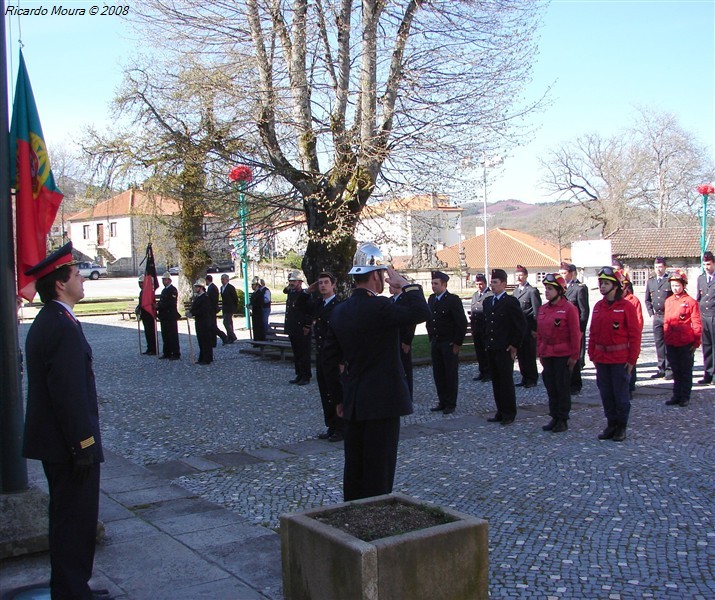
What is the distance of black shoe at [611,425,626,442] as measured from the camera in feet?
28.2

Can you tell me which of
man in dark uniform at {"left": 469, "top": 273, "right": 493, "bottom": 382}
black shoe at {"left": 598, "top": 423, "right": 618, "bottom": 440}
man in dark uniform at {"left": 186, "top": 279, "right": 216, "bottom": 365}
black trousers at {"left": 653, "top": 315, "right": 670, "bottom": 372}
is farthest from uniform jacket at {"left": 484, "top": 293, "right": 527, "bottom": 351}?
man in dark uniform at {"left": 186, "top": 279, "right": 216, "bottom": 365}

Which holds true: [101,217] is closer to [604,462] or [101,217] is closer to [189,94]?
[189,94]

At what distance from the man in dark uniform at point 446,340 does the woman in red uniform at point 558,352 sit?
5.16ft

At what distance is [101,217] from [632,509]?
270 ft

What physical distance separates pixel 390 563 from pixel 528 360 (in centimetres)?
949

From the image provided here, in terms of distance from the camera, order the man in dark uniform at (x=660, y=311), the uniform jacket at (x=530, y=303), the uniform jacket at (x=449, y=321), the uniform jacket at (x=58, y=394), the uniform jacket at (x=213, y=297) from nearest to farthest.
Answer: the uniform jacket at (x=58, y=394), the uniform jacket at (x=449, y=321), the uniform jacket at (x=530, y=303), the man in dark uniform at (x=660, y=311), the uniform jacket at (x=213, y=297)

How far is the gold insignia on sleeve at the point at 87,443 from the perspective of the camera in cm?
415

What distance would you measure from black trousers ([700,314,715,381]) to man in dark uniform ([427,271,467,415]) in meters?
4.34

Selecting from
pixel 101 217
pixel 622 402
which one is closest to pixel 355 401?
pixel 622 402

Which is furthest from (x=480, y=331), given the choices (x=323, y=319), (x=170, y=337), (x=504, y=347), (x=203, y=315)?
(x=170, y=337)

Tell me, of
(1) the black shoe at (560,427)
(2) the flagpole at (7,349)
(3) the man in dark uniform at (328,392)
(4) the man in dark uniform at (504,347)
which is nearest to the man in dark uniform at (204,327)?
(3) the man in dark uniform at (328,392)

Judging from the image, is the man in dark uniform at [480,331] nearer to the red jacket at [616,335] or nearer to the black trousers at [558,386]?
the black trousers at [558,386]

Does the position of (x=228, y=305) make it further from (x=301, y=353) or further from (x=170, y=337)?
(x=301, y=353)

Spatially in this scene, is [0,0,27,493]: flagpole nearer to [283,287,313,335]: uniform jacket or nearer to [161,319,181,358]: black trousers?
[283,287,313,335]: uniform jacket
